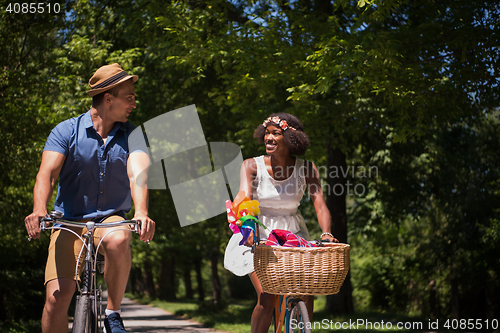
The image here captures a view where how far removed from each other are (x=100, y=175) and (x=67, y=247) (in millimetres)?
482

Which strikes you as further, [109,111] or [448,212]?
[448,212]

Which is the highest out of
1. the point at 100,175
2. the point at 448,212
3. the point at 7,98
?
the point at 7,98

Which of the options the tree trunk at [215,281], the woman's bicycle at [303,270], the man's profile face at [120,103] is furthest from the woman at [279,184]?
the tree trunk at [215,281]

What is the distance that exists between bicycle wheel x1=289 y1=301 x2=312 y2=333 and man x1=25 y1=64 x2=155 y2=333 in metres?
1.15

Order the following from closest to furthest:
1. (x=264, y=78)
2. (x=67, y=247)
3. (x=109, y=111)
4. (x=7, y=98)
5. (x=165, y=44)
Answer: (x=67, y=247) < (x=109, y=111) < (x=7, y=98) < (x=264, y=78) < (x=165, y=44)

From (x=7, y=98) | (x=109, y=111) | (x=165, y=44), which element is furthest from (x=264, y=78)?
(x=109, y=111)

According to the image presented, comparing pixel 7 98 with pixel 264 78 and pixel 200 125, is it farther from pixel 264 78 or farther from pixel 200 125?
pixel 200 125

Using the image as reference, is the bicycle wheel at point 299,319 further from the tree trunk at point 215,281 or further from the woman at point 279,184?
the tree trunk at point 215,281

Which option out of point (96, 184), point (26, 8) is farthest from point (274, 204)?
point (26, 8)

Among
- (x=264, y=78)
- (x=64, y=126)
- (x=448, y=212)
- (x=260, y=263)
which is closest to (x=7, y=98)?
(x=264, y=78)

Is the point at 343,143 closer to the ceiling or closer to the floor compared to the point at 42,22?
closer to the floor

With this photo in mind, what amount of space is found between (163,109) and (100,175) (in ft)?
35.6

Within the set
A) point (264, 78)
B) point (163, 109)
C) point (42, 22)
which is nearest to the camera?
point (264, 78)

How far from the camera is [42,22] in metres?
9.16
